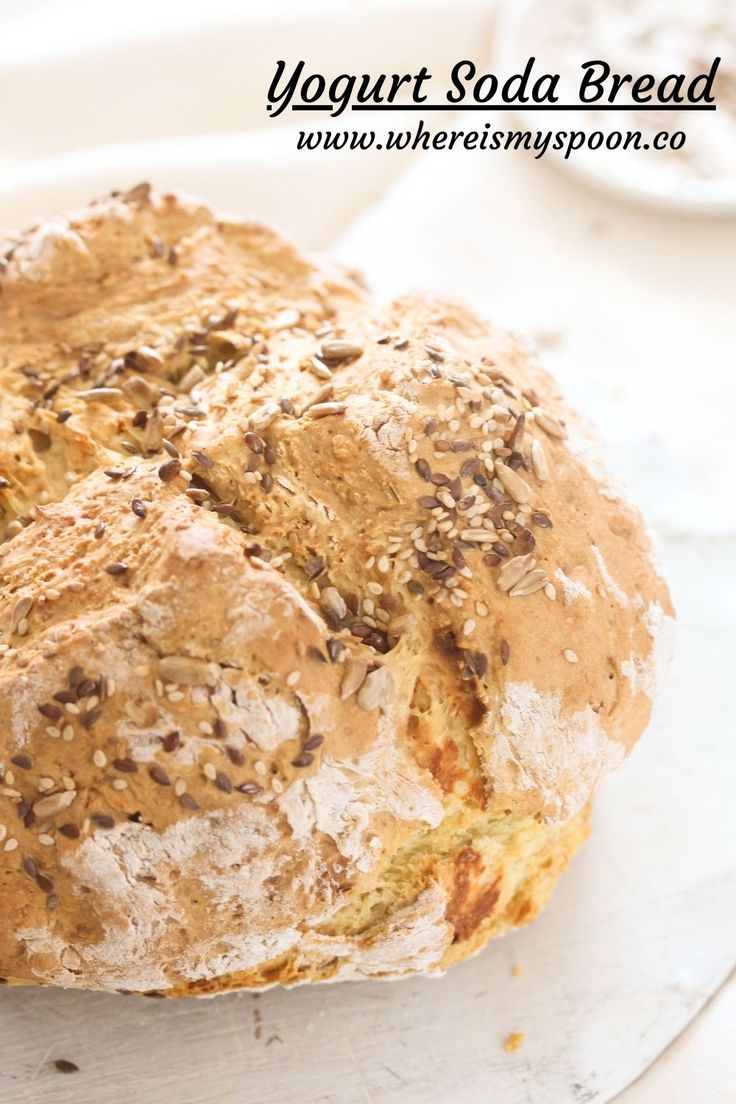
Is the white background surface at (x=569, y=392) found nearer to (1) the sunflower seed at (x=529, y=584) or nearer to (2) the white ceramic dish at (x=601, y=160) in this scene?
(2) the white ceramic dish at (x=601, y=160)

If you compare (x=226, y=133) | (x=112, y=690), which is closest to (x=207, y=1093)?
(x=112, y=690)

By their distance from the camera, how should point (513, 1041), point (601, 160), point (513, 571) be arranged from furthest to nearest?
1. point (601, 160)
2. point (513, 1041)
3. point (513, 571)

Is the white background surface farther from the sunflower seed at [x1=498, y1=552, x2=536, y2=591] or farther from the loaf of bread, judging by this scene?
the sunflower seed at [x1=498, y1=552, x2=536, y2=591]

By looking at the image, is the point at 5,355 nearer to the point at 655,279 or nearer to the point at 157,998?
the point at 157,998

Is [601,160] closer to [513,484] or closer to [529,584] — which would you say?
[513,484]

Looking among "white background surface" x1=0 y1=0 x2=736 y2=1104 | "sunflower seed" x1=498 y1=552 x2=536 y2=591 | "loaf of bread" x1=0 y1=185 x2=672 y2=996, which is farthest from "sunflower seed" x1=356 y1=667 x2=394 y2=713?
"white background surface" x1=0 y1=0 x2=736 y2=1104

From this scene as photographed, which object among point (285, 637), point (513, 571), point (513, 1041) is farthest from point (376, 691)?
point (513, 1041)
